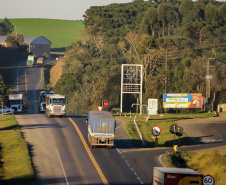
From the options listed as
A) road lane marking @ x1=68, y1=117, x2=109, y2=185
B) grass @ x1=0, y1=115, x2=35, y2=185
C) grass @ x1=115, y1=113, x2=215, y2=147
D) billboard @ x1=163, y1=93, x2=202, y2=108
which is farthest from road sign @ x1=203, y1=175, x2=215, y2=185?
billboard @ x1=163, y1=93, x2=202, y2=108

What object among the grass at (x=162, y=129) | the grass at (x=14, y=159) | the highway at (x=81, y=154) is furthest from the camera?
the grass at (x=162, y=129)

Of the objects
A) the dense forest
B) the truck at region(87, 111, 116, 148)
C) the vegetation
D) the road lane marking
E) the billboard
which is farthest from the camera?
the dense forest

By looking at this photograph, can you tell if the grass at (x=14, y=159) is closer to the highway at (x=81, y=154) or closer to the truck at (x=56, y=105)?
the highway at (x=81, y=154)

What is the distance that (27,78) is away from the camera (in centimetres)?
15338

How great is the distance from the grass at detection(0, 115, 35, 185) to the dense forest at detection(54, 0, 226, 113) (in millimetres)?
35375

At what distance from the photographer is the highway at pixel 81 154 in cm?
3303

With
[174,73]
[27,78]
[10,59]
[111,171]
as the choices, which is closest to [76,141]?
[111,171]

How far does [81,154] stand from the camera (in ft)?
135

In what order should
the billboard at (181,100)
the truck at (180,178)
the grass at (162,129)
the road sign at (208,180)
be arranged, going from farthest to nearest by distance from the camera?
the billboard at (181,100)
the grass at (162,129)
the truck at (180,178)
the road sign at (208,180)

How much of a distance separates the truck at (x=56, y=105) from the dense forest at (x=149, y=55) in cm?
2491

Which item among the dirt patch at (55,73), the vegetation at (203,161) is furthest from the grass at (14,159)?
the dirt patch at (55,73)

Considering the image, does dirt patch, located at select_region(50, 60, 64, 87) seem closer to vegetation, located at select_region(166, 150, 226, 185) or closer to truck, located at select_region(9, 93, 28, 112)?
truck, located at select_region(9, 93, 28, 112)

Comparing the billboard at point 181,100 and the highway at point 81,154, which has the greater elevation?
the billboard at point 181,100

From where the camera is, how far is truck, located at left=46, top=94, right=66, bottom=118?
5941 cm
